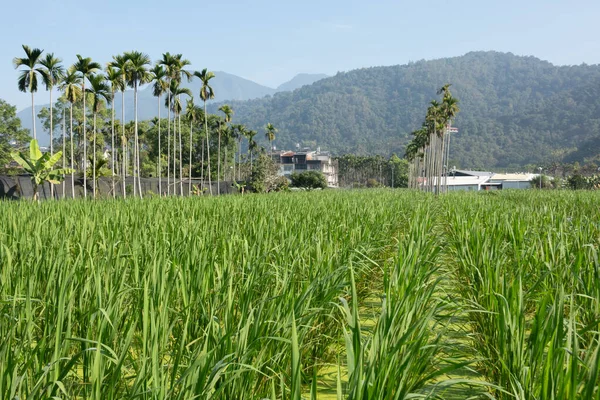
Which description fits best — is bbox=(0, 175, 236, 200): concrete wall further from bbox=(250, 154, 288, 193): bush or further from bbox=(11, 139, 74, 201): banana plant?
bbox=(250, 154, 288, 193): bush

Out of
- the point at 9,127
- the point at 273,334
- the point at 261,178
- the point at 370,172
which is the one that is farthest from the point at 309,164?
the point at 273,334

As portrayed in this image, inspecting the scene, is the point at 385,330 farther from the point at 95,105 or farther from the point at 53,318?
the point at 95,105

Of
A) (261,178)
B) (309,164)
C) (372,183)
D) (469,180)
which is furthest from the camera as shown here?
(372,183)

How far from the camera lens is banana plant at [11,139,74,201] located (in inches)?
863

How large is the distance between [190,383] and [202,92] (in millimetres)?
40943

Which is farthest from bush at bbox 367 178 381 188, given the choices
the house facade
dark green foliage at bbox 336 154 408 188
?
the house facade

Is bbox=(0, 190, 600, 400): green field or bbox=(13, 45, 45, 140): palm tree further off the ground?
bbox=(13, 45, 45, 140): palm tree

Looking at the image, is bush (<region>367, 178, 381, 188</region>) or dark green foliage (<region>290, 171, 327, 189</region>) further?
bush (<region>367, 178, 381, 188</region>)

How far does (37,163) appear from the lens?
2217cm

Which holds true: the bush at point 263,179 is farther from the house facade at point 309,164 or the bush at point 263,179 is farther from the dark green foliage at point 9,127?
the house facade at point 309,164

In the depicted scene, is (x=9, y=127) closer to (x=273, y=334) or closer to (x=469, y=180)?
(x=273, y=334)

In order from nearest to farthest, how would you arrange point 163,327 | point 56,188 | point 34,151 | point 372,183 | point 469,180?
point 163,327
point 34,151
point 56,188
point 469,180
point 372,183

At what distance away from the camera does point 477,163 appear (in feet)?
550

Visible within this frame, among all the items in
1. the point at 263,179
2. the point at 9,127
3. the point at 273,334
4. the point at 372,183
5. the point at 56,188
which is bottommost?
the point at 372,183
